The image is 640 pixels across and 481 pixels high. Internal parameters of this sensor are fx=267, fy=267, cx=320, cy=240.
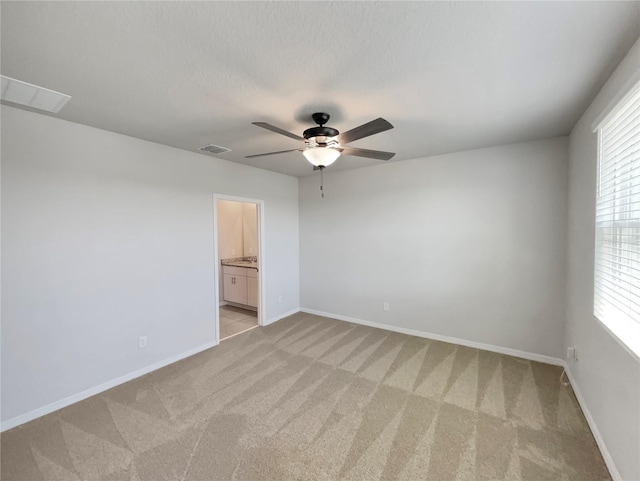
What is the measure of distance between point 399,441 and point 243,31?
9.11 ft

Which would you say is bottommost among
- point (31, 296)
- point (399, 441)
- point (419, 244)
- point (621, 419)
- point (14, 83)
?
point (399, 441)

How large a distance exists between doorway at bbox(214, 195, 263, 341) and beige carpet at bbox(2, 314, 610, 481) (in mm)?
1362

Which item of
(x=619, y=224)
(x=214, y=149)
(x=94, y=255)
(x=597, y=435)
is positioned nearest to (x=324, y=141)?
(x=214, y=149)

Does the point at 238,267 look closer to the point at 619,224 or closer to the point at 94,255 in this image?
the point at 94,255

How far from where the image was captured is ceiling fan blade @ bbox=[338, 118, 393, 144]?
5.64 feet

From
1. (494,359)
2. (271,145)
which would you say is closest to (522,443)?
(494,359)

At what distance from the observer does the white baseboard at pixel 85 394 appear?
7.04 ft

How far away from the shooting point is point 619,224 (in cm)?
173

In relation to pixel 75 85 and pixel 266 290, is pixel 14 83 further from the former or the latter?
pixel 266 290

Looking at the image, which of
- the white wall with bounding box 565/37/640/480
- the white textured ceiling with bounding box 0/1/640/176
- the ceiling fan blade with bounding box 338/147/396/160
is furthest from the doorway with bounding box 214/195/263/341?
the white wall with bounding box 565/37/640/480

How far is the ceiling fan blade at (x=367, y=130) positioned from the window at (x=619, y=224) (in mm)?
1345

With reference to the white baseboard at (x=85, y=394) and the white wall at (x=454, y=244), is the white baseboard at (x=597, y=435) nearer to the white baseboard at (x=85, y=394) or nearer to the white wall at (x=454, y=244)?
the white wall at (x=454, y=244)

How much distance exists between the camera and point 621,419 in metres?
1.57

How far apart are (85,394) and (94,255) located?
1306mm
